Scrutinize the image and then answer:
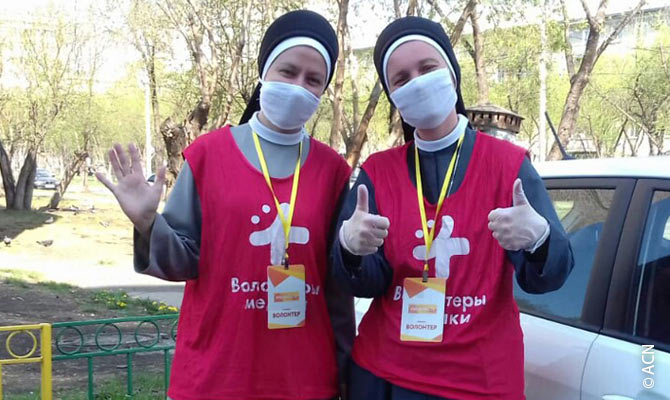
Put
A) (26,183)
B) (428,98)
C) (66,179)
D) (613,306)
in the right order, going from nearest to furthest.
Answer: (428,98)
(613,306)
(26,183)
(66,179)

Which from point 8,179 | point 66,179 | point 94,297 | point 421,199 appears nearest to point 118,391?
point 421,199

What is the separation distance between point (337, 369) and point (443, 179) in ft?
2.25

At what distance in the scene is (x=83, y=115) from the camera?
23812mm

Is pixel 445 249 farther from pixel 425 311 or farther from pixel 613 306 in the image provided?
pixel 613 306

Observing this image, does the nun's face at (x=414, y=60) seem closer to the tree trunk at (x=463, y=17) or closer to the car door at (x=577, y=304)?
the car door at (x=577, y=304)

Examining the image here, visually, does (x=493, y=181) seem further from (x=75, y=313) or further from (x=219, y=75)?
(x=219, y=75)

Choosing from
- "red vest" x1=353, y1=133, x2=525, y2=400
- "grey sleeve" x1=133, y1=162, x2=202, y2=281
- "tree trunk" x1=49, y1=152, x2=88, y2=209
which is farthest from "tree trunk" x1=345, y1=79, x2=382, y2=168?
"tree trunk" x1=49, y1=152, x2=88, y2=209

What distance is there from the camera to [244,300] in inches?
78.3

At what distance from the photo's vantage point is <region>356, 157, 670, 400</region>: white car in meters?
1.95

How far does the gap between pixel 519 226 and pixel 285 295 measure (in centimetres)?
72

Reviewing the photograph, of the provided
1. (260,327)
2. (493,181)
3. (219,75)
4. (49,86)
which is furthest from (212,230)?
(49,86)

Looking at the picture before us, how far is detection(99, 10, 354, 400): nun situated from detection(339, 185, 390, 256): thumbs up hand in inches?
10.3

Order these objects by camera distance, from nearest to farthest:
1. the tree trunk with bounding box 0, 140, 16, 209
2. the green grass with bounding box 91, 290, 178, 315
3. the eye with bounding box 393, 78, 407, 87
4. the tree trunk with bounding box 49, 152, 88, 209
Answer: the eye with bounding box 393, 78, 407, 87, the green grass with bounding box 91, 290, 178, 315, the tree trunk with bounding box 0, 140, 16, 209, the tree trunk with bounding box 49, 152, 88, 209

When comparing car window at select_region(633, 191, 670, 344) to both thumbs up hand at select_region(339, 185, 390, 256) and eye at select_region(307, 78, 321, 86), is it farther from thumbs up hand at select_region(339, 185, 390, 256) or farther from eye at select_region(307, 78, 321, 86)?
eye at select_region(307, 78, 321, 86)
